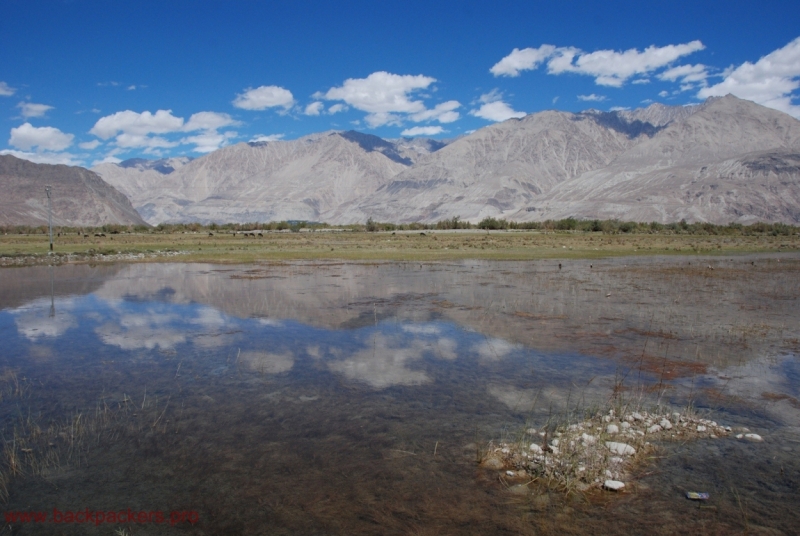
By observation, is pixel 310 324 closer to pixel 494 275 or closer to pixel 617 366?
pixel 617 366

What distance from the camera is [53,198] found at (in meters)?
176

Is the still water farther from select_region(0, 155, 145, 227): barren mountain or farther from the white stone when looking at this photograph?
select_region(0, 155, 145, 227): barren mountain

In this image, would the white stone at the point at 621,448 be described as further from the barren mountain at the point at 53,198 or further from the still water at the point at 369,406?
the barren mountain at the point at 53,198

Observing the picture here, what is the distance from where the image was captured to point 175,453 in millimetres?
7035

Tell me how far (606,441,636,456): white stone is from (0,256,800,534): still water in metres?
0.28

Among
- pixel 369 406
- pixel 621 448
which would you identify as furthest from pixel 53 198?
pixel 621 448

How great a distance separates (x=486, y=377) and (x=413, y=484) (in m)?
4.38

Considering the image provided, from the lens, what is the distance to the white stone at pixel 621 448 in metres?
6.79

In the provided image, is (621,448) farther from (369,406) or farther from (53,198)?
(53,198)

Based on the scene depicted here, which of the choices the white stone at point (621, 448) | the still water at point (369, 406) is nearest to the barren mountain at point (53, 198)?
the still water at point (369, 406)

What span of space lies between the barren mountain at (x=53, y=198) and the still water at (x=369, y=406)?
178285 millimetres

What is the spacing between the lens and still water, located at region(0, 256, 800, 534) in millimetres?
5719

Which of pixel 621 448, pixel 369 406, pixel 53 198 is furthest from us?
pixel 53 198

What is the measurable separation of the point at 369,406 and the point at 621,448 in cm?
402
